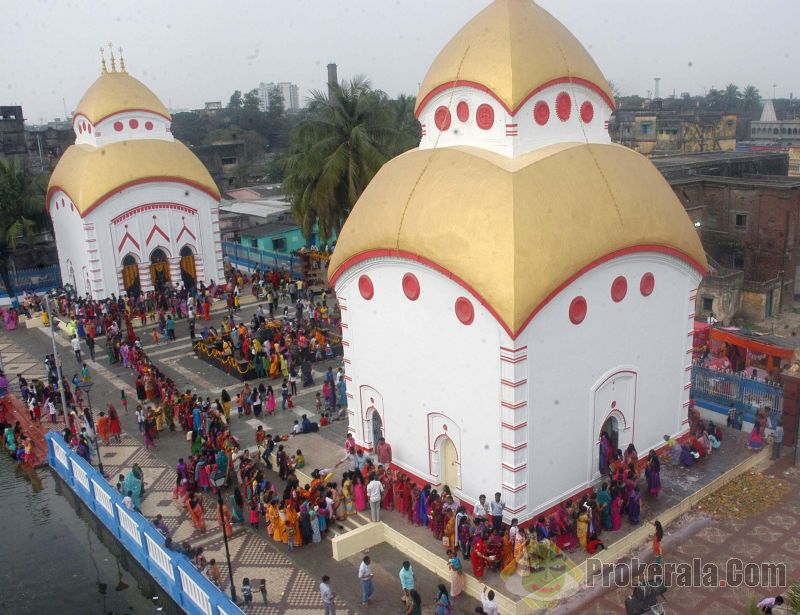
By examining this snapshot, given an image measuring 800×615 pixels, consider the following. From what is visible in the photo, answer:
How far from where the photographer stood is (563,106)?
44.3 ft

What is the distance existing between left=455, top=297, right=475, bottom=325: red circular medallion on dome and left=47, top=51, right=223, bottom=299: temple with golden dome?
58.7 ft

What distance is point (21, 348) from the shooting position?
83.9 ft

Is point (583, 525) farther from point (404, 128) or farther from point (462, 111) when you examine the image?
point (404, 128)

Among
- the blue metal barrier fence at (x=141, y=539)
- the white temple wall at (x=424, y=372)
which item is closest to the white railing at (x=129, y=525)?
the blue metal barrier fence at (x=141, y=539)

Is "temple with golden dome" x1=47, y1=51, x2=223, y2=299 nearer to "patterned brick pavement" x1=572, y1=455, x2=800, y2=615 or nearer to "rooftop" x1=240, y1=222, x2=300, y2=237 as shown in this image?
"rooftop" x1=240, y1=222, x2=300, y2=237

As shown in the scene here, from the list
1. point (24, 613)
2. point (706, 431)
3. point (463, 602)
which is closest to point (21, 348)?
point (24, 613)

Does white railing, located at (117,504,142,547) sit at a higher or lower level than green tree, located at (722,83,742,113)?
lower

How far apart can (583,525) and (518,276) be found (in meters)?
4.22

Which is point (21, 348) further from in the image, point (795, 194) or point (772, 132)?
point (772, 132)

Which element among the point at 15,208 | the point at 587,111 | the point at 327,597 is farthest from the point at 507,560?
the point at 15,208

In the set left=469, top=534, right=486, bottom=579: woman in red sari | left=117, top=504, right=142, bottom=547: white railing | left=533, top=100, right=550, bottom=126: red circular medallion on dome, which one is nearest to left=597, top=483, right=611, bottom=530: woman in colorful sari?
left=469, top=534, right=486, bottom=579: woman in red sari

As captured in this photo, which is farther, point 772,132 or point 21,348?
point 772,132

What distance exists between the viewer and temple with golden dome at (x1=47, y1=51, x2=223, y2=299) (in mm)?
26859

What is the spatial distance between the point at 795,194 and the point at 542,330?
73.1 feet
